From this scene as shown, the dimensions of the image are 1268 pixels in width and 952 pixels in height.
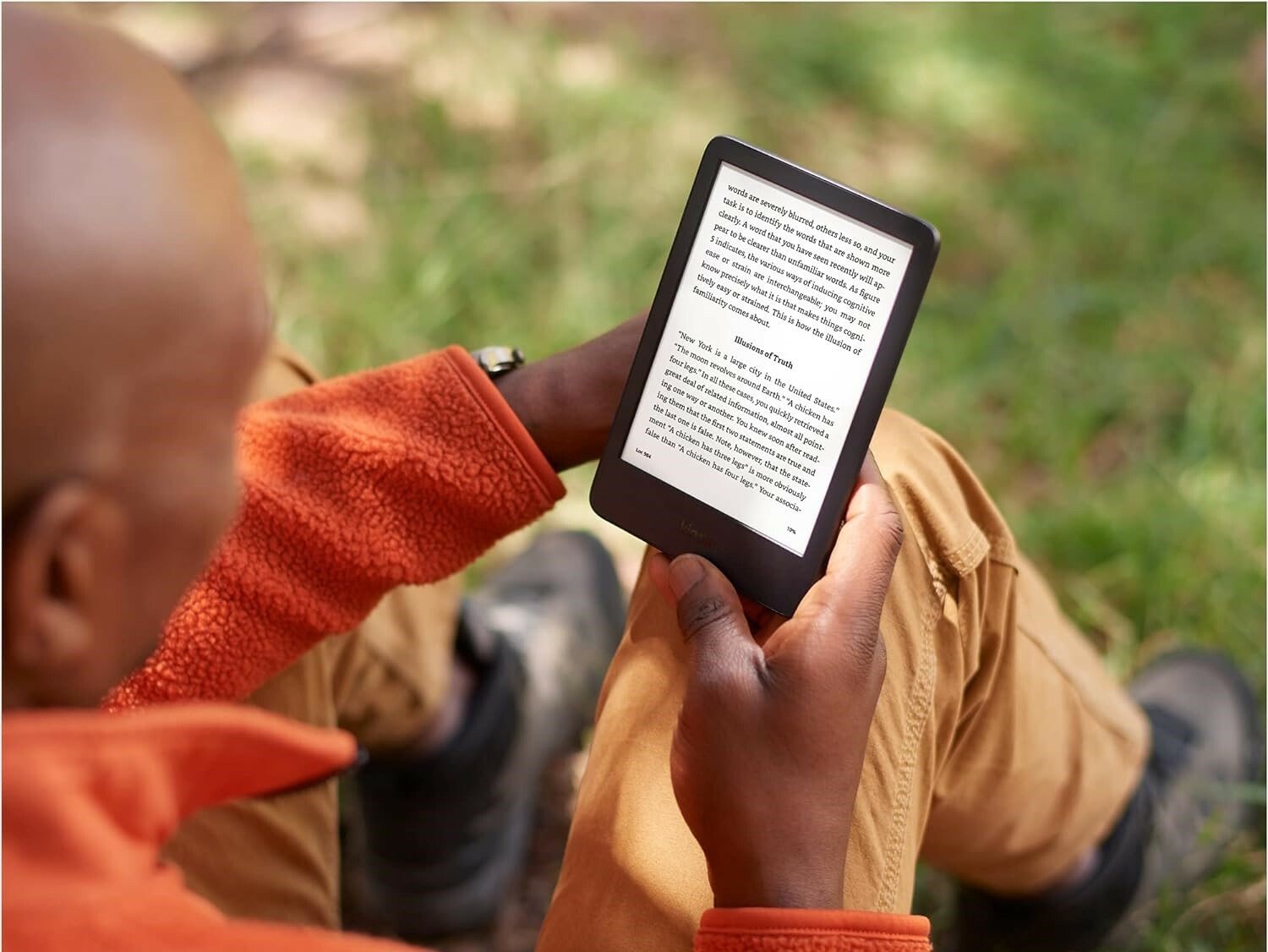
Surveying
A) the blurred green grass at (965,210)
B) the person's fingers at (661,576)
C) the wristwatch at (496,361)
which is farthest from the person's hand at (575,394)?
the blurred green grass at (965,210)

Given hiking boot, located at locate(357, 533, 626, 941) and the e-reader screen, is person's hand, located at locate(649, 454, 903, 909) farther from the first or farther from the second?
hiking boot, located at locate(357, 533, 626, 941)

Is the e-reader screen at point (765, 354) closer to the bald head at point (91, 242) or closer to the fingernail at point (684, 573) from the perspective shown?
the fingernail at point (684, 573)

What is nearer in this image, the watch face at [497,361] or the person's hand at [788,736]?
the person's hand at [788,736]

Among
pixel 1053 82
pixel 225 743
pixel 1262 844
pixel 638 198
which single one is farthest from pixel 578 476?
pixel 1053 82

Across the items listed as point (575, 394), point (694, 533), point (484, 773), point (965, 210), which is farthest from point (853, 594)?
point (965, 210)

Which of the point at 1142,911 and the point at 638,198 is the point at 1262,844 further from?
the point at 638,198

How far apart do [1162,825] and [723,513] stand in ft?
2.10

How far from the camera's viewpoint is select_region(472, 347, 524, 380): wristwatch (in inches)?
37.6

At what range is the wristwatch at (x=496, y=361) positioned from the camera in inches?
37.6

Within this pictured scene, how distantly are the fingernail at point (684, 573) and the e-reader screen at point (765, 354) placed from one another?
0.05 metres

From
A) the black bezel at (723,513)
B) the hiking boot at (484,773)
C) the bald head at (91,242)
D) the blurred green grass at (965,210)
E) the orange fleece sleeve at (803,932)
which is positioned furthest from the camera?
the blurred green grass at (965,210)

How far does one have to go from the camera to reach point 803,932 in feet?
2.20

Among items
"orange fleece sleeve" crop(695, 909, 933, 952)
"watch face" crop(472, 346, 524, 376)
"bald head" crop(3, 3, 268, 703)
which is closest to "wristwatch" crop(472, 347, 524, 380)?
"watch face" crop(472, 346, 524, 376)

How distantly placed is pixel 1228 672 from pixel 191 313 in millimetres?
1198
